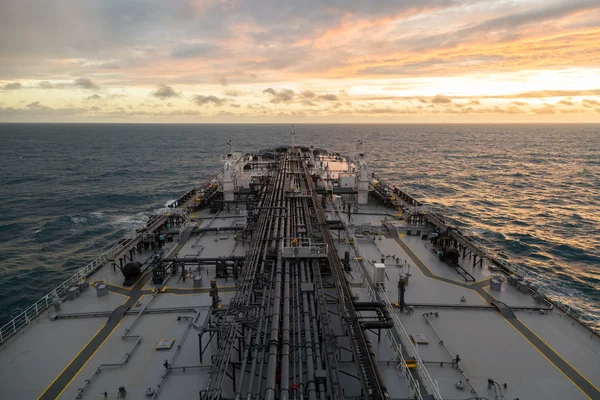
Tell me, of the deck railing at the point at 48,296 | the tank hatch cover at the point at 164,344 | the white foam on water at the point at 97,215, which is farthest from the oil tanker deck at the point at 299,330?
the white foam on water at the point at 97,215

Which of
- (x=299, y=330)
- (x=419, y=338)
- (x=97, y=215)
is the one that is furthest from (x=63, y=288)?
(x=97, y=215)

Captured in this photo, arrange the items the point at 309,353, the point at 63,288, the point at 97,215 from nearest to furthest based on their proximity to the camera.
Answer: the point at 309,353, the point at 63,288, the point at 97,215

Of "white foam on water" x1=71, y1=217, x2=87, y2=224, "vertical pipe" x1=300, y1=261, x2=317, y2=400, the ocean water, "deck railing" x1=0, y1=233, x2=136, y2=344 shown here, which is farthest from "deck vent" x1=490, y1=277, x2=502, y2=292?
"white foam on water" x1=71, y1=217, x2=87, y2=224

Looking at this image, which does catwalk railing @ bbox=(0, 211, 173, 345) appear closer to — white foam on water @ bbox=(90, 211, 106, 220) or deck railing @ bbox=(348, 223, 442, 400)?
deck railing @ bbox=(348, 223, 442, 400)

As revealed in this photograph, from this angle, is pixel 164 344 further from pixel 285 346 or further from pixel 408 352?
pixel 408 352

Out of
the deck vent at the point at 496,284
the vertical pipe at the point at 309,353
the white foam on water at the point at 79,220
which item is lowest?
the white foam on water at the point at 79,220

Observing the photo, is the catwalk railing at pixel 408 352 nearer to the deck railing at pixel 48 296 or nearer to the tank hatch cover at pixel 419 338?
the tank hatch cover at pixel 419 338

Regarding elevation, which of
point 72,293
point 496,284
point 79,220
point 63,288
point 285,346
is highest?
point 285,346

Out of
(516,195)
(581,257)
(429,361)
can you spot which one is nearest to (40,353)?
(429,361)
